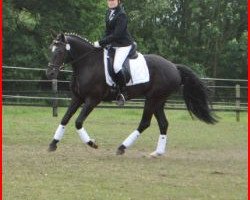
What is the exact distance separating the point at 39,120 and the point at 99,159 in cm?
787

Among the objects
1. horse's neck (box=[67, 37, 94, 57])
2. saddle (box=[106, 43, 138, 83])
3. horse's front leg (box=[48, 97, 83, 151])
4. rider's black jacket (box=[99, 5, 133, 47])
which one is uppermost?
rider's black jacket (box=[99, 5, 133, 47])

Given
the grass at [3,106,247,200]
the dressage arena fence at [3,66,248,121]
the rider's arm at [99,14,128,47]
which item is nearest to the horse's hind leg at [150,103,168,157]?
the grass at [3,106,247,200]

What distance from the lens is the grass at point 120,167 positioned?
6855 millimetres

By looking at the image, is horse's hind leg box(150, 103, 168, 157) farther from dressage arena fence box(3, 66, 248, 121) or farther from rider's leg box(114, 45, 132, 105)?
dressage arena fence box(3, 66, 248, 121)

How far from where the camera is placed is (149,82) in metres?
10.7

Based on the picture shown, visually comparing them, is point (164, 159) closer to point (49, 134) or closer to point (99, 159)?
point (99, 159)

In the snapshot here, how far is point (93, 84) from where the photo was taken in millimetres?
10266

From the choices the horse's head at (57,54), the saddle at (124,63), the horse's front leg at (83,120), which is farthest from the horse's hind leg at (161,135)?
the horse's head at (57,54)

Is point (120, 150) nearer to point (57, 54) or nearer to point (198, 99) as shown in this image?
point (57, 54)

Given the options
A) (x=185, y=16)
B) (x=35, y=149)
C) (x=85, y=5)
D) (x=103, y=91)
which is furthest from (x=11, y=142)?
(x=185, y=16)

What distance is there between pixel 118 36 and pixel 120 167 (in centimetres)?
236

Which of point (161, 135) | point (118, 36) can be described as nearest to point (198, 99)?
point (161, 135)

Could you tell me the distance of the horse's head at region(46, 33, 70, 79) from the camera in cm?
1020

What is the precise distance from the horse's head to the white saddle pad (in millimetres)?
707
